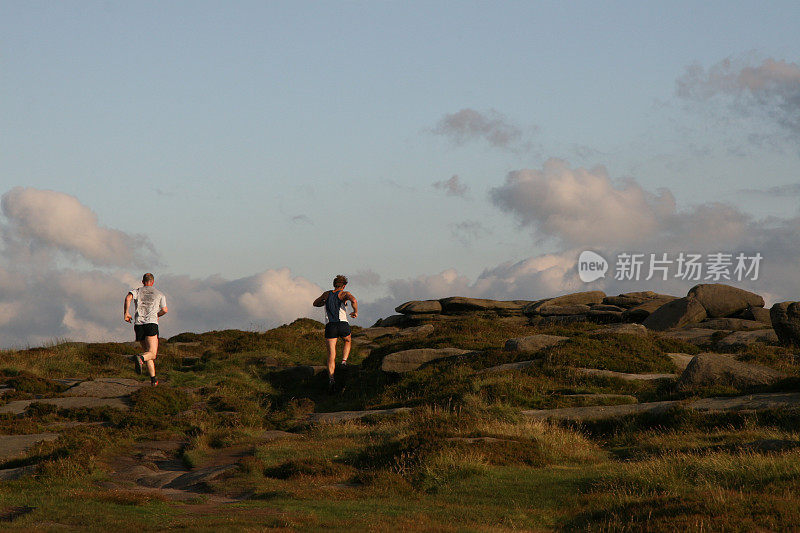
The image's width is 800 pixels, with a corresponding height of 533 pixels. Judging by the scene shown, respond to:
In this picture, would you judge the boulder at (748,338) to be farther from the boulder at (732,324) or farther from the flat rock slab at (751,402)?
the flat rock slab at (751,402)

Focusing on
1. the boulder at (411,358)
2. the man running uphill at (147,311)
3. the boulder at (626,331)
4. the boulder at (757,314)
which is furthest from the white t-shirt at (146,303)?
the boulder at (757,314)

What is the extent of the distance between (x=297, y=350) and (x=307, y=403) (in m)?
13.6

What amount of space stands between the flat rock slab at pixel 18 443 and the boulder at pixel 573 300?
1464 inches

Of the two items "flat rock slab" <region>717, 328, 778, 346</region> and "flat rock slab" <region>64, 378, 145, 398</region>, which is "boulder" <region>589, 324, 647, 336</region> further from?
"flat rock slab" <region>64, 378, 145, 398</region>

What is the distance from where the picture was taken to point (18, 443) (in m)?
16.6

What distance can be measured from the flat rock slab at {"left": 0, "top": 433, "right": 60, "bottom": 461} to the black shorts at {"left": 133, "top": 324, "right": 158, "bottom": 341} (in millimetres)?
5726

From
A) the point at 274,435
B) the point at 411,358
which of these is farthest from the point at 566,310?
the point at 274,435

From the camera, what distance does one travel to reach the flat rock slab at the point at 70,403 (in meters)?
21.8

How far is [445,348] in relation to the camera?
27922 millimetres

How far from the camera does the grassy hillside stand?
32.4 ft

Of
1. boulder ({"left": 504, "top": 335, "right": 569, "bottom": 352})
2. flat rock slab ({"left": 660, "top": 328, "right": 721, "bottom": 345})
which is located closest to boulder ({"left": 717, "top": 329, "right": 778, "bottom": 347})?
flat rock slab ({"left": 660, "top": 328, "right": 721, "bottom": 345})

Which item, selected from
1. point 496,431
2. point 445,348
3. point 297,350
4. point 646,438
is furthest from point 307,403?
point 297,350

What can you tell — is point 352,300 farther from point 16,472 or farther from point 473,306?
point 473,306

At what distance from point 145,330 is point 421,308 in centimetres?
3083
